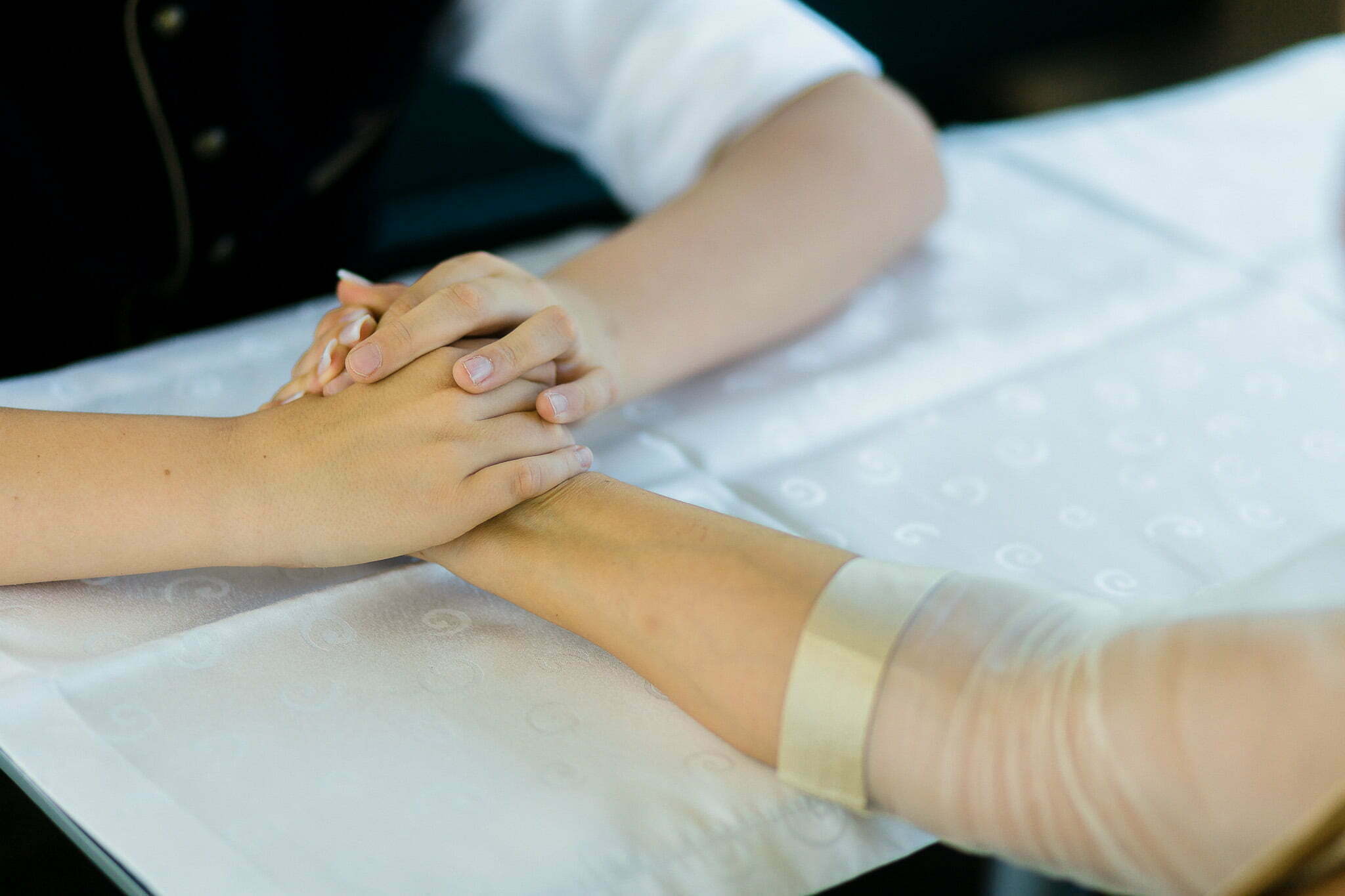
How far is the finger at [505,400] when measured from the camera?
0.57 m

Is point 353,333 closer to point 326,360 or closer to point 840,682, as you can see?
point 326,360

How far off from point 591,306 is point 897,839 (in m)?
0.36

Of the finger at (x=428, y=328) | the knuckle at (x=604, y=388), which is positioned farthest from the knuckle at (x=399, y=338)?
the knuckle at (x=604, y=388)

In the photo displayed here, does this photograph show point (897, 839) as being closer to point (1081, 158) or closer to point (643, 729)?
point (643, 729)

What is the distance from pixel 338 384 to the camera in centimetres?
59

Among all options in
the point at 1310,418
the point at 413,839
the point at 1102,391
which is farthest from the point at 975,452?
the point at 413,839

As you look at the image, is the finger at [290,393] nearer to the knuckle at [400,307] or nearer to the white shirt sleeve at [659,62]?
the knuckle at [400,307]

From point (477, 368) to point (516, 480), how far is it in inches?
2.2

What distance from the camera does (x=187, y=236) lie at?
86 centimetres

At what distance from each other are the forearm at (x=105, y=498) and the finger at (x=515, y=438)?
115 millimetres

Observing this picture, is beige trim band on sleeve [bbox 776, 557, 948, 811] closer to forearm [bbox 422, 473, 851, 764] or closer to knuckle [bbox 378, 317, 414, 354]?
forearm [bbox 422, 473, 851, 764]

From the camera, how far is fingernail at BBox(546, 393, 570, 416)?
595mm

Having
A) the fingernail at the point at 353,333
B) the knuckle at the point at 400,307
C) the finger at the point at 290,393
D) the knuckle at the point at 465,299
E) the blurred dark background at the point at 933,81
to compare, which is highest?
the knuckle at the point at 465,299

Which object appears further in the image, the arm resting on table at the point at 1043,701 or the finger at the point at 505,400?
the finger at the point at 505,400
